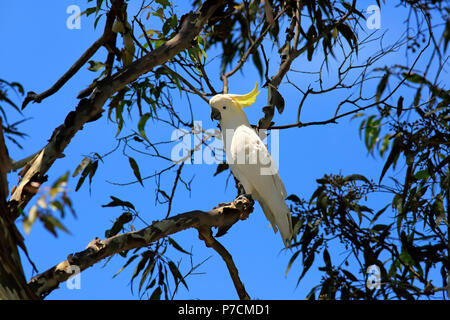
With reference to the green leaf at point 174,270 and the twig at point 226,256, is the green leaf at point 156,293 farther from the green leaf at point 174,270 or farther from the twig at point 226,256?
the twig at point 226,256

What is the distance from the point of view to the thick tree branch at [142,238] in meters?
1.62

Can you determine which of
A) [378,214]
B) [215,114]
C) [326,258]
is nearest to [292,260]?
[326,258]

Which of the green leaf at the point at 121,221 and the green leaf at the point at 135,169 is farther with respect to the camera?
the green leaf at the point at 135,169

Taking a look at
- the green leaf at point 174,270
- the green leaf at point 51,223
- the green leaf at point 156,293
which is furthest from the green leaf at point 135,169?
the green leaf at point 51,223

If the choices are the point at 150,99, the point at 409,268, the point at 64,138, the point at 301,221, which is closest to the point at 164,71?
the point at 150,99

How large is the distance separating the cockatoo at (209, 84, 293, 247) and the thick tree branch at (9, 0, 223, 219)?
447 mm

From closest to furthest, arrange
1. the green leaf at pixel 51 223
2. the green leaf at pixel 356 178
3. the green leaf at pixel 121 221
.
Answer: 1. the green leaf at pixel 51 223
2. the green leaf at pixel 121 221
3. the green leaf at pixel 356 178

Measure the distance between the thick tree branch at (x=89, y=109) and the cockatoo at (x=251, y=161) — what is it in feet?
1.47

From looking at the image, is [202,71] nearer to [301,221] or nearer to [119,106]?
[119,106]

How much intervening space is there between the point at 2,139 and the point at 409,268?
2.14 meters

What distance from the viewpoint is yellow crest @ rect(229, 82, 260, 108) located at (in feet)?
7.97

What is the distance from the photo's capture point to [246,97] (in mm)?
2441

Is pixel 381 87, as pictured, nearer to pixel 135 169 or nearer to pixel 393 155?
pixel 393 155

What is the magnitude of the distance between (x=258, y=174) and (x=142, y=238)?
0.79 metres
